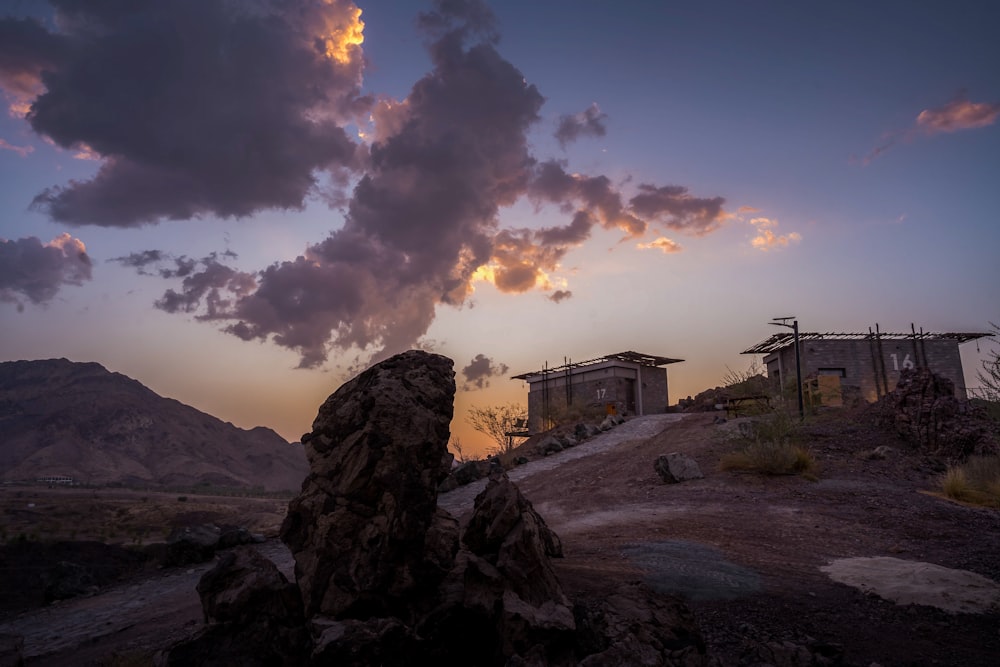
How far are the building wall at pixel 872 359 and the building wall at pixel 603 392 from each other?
9.10 meters

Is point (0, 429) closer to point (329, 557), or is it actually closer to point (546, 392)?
point (546, 392)

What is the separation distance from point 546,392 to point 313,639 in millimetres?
38993

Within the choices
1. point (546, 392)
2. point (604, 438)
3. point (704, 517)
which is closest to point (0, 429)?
point (546, 392)

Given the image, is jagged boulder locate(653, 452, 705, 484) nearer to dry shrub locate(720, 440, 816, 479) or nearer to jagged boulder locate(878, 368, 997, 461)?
dry shrub locate(720, 440, 816, 479)

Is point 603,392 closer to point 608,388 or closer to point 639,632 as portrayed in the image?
point 608,388

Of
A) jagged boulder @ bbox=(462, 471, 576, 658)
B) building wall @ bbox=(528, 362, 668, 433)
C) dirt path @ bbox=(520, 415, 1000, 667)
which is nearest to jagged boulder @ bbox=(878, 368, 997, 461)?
dirt path @ bbox=(520, 415, 1000, 667)

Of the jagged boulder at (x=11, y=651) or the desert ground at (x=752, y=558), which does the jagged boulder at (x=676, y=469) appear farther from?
the jagged boulder at (x=11, y=651)

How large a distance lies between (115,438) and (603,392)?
78449 millimetres

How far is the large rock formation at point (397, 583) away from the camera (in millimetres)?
4789

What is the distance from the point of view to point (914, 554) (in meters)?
8.69

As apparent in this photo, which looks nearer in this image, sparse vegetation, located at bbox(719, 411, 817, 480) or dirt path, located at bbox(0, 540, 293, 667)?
dirt path, located at bbox(0, 540, 293, 667)

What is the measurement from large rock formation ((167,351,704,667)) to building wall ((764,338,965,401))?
3384 centimetres

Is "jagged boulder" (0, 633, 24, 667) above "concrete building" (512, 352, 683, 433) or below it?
below

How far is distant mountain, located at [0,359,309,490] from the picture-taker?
75812 mm
